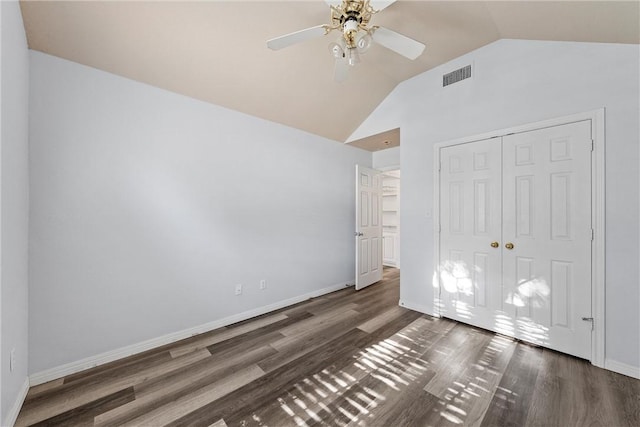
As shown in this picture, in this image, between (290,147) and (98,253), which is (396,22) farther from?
(98,253)

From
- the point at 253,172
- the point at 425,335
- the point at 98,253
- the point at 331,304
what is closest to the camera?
the point at 98,253

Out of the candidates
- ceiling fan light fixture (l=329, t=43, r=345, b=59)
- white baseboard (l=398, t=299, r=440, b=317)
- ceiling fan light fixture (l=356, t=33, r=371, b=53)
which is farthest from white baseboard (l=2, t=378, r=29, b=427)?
white baseboard (l=398, t=299, r=440, b=317)

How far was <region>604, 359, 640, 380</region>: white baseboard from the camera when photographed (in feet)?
6.33

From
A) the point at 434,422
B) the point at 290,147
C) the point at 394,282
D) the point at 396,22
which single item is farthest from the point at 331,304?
the point at 396,22

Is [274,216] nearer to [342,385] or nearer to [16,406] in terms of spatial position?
[342,385]

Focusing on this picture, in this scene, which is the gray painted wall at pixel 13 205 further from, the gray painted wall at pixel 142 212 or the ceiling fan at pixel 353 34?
the ceiling fan at pixel 353 34

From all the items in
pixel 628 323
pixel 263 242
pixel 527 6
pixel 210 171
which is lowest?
pixel 628 323

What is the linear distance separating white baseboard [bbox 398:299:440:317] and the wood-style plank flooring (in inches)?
17.5

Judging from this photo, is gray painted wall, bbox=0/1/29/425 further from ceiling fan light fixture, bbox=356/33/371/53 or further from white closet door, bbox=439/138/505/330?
white closet door, bbox=439/138/505/330

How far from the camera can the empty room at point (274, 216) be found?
1703 mm

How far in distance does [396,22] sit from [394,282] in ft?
13.0

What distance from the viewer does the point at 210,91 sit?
8.73 ft

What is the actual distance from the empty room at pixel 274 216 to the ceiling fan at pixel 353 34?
1 cm

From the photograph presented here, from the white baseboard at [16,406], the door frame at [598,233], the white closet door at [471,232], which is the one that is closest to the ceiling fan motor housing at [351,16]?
the white closet door at [471,232]
